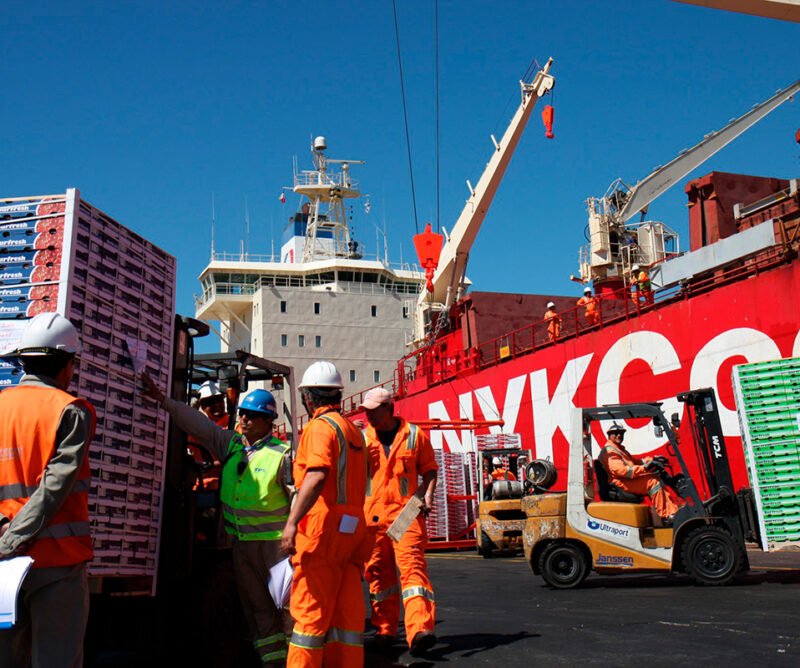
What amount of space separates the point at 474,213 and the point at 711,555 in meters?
23.8

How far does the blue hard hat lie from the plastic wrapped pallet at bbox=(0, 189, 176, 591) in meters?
0.58

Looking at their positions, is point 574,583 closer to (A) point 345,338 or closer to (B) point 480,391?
(B) point 480,391

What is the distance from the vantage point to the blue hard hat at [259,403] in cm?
537

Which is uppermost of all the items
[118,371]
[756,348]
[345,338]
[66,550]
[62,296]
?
[345,338]

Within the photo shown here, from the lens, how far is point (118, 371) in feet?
16.7

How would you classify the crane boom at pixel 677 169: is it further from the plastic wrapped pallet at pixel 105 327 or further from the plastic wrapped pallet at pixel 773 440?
the plastic wrapped pallet at pixel 105 327

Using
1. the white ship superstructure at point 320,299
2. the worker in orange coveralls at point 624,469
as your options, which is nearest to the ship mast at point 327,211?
the white ship superstructure at point 320,299

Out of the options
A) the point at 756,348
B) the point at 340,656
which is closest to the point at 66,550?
the point at 340,656

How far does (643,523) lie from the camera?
9.98 m

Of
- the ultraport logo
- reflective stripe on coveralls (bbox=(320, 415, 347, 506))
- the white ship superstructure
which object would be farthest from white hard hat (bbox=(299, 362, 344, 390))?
the white ship superstructure

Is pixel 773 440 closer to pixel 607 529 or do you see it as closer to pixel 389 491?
pixel 607 529

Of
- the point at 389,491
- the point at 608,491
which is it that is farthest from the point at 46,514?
the point at 608,491

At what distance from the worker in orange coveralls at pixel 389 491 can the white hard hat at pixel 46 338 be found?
2715mm

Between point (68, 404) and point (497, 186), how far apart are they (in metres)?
29.1
